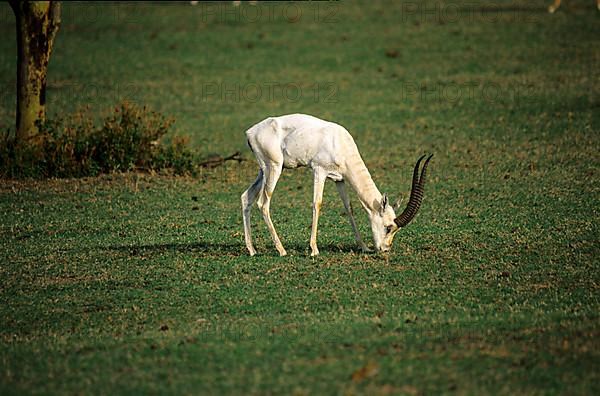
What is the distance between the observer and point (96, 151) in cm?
1944

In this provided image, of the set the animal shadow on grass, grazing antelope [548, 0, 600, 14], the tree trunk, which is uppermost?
grazing antelope [548, 0, 600, 14]

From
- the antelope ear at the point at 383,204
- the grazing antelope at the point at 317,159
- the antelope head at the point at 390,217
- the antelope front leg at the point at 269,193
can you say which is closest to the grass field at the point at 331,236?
the antelope front leg at the point at 269,193

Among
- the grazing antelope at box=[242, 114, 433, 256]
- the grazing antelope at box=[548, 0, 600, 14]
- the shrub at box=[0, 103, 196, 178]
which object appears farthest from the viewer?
the grazing antelope at box=[548, 0, 600, 14]

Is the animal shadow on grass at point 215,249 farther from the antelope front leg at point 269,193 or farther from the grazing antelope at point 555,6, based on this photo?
the grazing antelope at point 555,6

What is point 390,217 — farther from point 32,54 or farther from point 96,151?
point 32,54

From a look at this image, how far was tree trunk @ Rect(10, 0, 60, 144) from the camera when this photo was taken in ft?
63.1

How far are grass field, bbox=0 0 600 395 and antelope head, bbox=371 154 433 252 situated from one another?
1.29ft

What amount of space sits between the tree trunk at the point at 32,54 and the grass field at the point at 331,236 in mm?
1563

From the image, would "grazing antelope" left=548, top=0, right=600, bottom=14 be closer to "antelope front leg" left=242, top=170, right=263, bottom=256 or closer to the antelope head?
the antelope head

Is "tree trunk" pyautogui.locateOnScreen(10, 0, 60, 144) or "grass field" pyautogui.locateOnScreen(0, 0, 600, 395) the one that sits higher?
"tree trunk" pyautogui.locateOnScreen(10, 0, 60, 144)

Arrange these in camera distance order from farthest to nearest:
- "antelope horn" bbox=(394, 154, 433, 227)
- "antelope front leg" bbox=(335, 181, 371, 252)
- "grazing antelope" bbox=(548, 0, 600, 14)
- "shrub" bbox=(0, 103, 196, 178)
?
"grazing antelope" bbox=(548, 0, 600, 14)
"shrub" bbox=(0, 103, 196, 178)
"antelope front leg" bbox=(335, 181, 371, 252)
"antelope horn" bbox=(394, 154, 433, 227)

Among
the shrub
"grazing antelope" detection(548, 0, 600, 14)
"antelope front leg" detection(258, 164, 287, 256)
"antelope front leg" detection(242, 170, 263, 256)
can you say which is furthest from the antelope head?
"grazing antelope" detection(548, 0, 600, 14)

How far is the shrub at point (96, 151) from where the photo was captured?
19.0m

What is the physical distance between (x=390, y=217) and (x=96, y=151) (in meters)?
8.58
